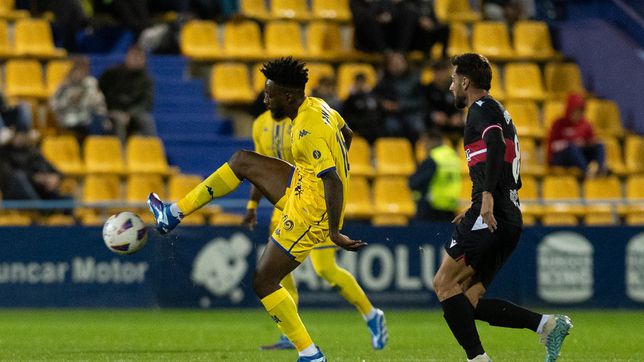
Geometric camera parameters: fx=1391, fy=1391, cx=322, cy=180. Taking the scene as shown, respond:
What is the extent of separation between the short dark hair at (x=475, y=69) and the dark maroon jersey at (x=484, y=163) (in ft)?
0.38

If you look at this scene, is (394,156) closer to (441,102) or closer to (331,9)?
(441,102)

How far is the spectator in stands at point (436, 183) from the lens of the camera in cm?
1756

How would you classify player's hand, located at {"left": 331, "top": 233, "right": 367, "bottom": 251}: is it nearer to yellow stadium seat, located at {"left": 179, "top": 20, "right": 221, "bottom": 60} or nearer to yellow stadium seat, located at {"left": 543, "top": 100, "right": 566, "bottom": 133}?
yellow stadium seat, located at {"left": 179, "top": 20, "right": 221, "bottom": 60}

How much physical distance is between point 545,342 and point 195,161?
35.6 feet

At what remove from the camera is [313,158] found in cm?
930

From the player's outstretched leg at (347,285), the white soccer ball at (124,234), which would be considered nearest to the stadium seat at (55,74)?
the player's outstretched leg at (347,285)

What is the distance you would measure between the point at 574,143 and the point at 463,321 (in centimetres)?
1144

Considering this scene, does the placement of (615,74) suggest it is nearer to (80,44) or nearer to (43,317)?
(80,44)

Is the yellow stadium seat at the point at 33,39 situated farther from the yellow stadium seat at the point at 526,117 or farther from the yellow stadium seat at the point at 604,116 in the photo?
the yellow stadium seat at the point at 604,116

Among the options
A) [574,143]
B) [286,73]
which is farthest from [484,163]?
[574,143]

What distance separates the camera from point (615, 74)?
74.1 ft

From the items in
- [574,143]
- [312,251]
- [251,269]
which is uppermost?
[312,251]

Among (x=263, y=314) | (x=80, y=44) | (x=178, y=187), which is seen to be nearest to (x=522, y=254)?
(x=263, y=314)

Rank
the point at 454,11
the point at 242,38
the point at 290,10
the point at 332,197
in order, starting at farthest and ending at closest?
the point at 454,11 < the point at 290,10 < the point at 242,38 < the point at 332,197
